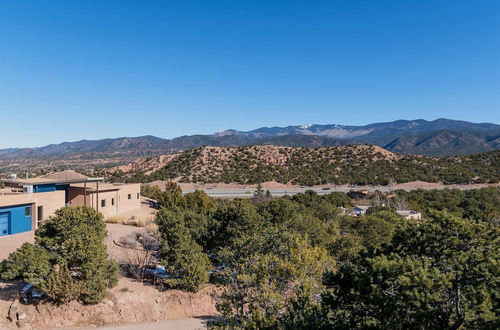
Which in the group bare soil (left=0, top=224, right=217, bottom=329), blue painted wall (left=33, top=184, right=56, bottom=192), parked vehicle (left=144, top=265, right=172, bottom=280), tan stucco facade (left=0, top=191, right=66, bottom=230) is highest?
blue painted wall (left=33, top=184, right=56, bottom=192)

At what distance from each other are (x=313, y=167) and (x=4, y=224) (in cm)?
5541

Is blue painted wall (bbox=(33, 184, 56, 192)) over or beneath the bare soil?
over

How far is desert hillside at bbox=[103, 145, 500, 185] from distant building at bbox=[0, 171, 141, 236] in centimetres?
3115

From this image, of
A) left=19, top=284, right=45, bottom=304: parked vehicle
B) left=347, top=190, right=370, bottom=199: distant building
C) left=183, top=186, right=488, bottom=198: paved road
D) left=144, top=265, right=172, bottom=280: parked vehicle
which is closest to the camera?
left=19, top=284, right=45, bottom=304: parked vehicle

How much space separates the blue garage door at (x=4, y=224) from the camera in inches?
1037

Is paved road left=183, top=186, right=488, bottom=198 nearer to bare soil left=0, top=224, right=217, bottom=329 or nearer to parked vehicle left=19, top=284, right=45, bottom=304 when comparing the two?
bare soil left=0, top=224, right=217, bottom=329

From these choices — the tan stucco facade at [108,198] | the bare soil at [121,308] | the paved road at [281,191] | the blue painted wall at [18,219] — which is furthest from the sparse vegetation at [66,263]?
the paved road at [281,191]

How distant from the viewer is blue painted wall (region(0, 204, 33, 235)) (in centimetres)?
2655

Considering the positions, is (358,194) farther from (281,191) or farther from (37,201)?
(37,201)

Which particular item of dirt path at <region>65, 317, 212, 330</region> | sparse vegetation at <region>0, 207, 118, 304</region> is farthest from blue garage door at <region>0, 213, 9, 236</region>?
dirt path at <region>65, 317, 212, 330</region>

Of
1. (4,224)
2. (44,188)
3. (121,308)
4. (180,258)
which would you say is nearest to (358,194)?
(180,258)

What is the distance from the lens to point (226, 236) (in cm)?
2373

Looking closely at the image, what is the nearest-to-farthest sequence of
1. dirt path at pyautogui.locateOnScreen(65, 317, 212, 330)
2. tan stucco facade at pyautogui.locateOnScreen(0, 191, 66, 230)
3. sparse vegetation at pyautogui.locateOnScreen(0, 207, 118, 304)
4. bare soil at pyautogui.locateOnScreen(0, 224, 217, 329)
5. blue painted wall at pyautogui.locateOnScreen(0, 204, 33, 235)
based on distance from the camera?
bare soil at pyautogui.locateOnScreen(0, 224, 217, 329), sparse vegetation at pyautogui.locateOnScreen(0, 207, 118, 304), dirt path at pyautogui.locateOnScreen(65, 317, 212, 330), tan stucco facade at pyautogui.locateOnScreen(0, 191, 66, 230), blue painted wall at pyautogui.locateOnScreen(0, 204, 33, 235)

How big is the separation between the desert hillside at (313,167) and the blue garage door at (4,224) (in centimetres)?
3980
